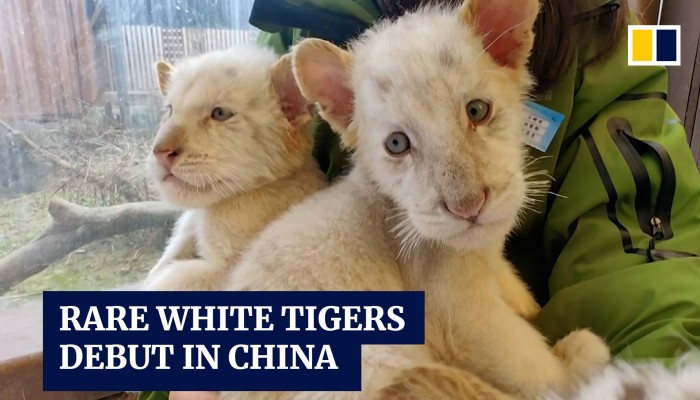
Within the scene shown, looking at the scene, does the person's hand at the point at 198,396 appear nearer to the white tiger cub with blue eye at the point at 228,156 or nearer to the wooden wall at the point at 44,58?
the white tiger cub with blue eye at the point at 228,156

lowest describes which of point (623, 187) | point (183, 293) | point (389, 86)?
point (183, 293)

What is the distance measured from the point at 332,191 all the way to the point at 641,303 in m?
0.61

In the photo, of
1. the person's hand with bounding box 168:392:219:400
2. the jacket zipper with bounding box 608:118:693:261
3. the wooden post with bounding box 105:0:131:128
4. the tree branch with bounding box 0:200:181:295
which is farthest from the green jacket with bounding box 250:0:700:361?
the tree branch with bounding box 0:200:181:295

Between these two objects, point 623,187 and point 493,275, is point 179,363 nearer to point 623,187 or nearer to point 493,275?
point 493,275

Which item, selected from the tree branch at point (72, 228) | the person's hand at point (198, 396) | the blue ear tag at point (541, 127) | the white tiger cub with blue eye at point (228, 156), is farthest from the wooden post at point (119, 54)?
the blue ear tag at point (541, 127)

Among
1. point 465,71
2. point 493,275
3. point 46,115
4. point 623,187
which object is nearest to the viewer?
point 465,71

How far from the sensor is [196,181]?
124 centimetres

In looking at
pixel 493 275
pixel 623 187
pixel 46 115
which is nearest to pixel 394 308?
pixel 493 275

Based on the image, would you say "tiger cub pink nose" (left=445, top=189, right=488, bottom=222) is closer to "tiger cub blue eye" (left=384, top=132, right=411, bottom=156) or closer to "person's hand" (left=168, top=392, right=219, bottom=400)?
"tiger cub blue eye" (left=384, top=132, right=411, bottom=156)

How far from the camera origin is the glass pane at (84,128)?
1798mm

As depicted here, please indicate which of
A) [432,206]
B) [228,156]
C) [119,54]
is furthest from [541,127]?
[119,54]

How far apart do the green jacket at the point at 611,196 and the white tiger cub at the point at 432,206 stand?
0.45 ft

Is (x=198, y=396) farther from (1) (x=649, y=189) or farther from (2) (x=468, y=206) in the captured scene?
(1) (x=649, y=189)

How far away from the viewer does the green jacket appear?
121 cm
